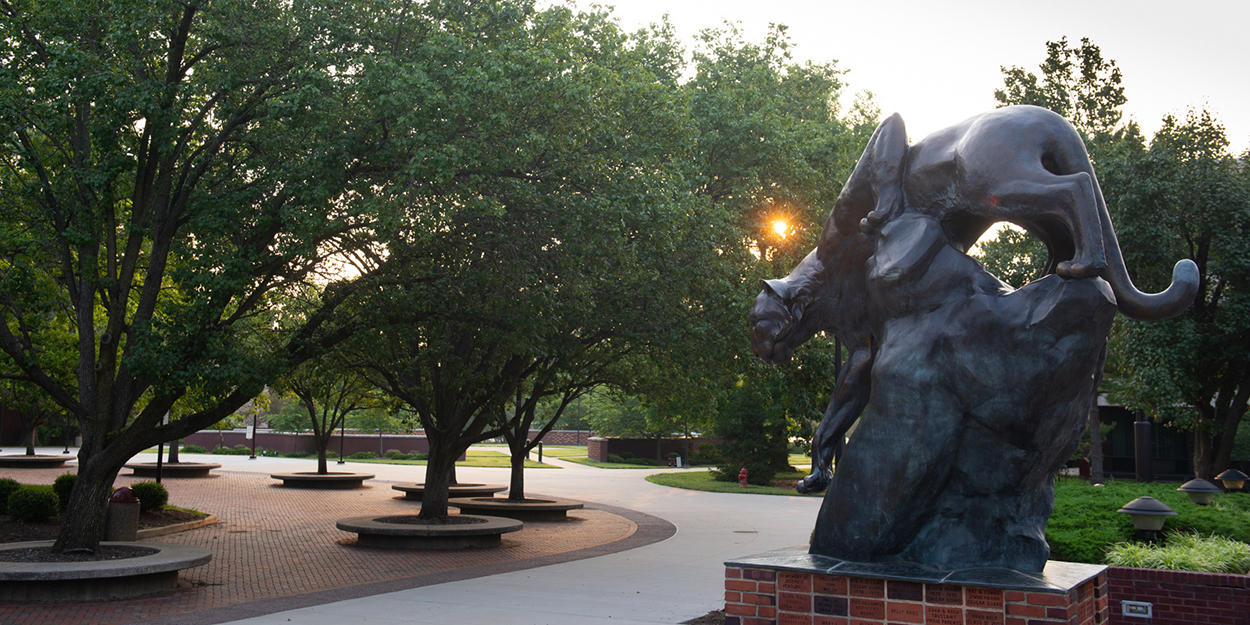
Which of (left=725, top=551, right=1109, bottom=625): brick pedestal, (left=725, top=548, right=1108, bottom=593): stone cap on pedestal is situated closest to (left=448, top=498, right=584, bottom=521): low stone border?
(left=725, top=548, right=1108, bottom=593): stone cap on pedestal

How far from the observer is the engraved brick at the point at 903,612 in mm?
4883

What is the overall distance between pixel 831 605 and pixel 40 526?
55.9 feet

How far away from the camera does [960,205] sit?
5684 mm

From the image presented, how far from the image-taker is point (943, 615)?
189 inches

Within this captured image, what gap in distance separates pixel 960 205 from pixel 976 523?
202 cm

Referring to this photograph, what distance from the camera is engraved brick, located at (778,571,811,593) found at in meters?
5.21

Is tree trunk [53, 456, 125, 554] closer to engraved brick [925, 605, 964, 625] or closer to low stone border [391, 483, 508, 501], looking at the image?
engraved brick [925, 605, 964, 625]

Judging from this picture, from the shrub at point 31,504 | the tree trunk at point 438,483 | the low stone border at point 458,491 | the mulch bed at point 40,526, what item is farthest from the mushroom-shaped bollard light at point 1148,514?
the low stone border at point 458,491

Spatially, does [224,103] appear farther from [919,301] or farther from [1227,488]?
[1227,488]

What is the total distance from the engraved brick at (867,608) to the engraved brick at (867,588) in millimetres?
24

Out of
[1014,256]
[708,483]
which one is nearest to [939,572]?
[1014,256]

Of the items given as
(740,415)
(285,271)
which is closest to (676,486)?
(740,415)

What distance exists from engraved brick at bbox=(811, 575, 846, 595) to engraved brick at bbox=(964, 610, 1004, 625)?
2.23ft

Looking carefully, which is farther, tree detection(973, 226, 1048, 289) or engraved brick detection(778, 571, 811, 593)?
tree detection(973, 226, 1048, 289)
